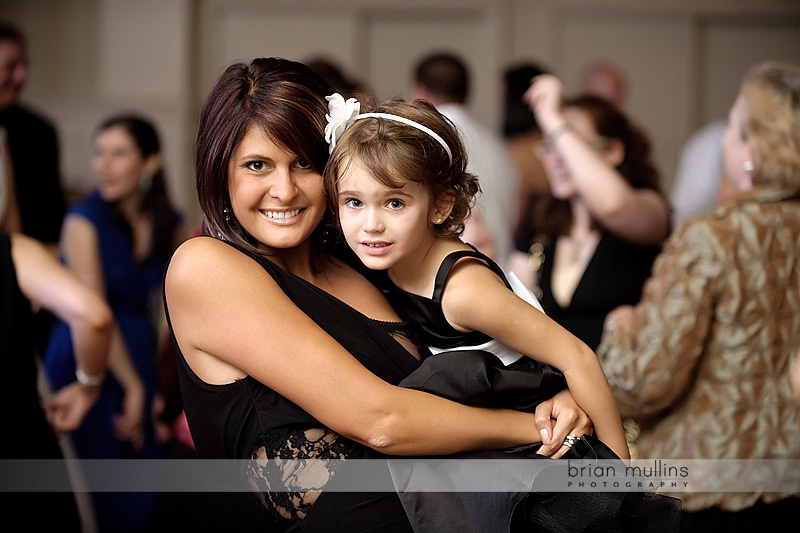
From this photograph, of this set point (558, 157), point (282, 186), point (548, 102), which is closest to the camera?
point (282, 186)

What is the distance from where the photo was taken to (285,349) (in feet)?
5.50

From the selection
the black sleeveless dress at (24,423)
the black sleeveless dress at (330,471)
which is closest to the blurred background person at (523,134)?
the black sleeveless dress at (24,423)

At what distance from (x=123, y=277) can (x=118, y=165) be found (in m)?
0.52

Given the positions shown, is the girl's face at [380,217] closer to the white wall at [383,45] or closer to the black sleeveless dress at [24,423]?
the black sleeveless dress at [24,423]

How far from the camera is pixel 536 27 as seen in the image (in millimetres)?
7691

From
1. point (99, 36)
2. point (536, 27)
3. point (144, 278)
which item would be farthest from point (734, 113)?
point (99, 36)

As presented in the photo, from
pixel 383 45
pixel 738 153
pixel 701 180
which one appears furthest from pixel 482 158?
pixel 383 45

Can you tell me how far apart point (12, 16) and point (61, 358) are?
4477mm

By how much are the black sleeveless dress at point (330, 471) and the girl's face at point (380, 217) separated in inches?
5.7

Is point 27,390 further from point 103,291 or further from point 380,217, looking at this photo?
point 103,291

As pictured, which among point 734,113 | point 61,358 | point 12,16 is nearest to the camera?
point 734,113

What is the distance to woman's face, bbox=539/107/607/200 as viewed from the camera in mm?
3326

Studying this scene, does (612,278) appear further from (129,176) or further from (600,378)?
(129,176)

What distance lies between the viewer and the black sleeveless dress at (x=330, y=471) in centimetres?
173
